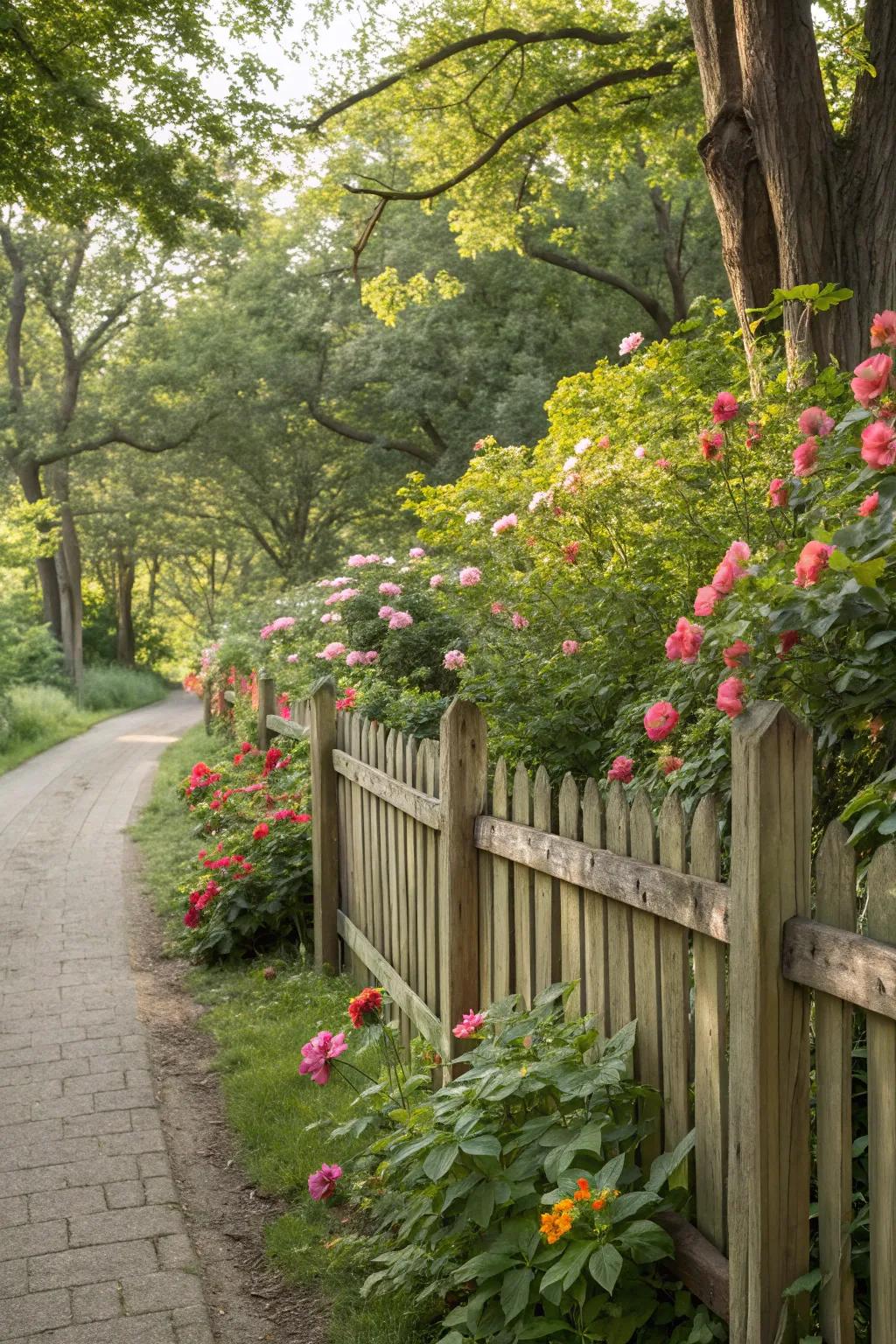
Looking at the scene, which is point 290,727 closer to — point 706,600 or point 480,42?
point 706,600

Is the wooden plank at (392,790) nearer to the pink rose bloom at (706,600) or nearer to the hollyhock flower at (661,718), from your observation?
the hollyhock flower at (661,718)

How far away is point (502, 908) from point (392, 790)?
130cm

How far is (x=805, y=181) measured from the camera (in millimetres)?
6836

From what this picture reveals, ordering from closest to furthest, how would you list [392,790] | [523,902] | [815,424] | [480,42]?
[815,424], [523,902], [392,790], [480,42]

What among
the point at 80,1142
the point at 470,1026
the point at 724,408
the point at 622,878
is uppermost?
the point at 724,408

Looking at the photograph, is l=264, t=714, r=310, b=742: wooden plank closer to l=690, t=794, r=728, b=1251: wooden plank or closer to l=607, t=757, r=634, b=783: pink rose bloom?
l=607, t=757, r=634, b=783: pink rose bloom

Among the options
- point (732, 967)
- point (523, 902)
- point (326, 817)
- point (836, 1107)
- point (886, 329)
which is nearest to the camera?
point (836, 1107)

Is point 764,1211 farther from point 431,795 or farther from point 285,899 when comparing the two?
point 285,899

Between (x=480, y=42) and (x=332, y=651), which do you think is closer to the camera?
(x=332, y=651)

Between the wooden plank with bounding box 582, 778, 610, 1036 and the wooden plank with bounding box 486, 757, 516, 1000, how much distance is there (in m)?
0.60

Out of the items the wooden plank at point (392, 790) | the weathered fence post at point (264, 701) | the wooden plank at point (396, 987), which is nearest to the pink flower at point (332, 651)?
the weathered fence post at point (264, 701)

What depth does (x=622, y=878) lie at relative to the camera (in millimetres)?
2984

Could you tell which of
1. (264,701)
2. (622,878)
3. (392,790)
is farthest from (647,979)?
(264,701)

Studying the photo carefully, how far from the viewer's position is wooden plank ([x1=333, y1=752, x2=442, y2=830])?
4.49m
